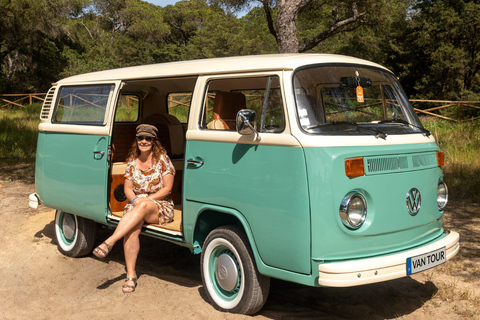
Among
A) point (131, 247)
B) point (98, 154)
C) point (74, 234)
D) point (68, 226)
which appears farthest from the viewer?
point (68, 226)

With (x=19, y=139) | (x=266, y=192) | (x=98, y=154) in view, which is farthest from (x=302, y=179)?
(x=19, y=139)

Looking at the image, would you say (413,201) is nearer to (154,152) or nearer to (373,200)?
(373,200)

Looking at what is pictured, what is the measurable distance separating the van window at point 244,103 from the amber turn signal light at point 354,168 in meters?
0.59

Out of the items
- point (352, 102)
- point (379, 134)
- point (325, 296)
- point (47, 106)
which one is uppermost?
point (47, 106)

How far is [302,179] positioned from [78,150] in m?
3.26

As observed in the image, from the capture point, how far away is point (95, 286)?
19.3ft

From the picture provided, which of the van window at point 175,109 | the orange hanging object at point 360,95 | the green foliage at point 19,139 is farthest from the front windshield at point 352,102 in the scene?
the green foliage at point 19,139

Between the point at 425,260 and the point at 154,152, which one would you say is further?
the point at 154,152

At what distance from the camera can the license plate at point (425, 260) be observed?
432cm

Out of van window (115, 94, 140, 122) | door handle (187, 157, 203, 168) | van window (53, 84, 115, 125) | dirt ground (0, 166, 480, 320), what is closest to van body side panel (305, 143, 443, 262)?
dirt ground (0, 166, 480, 320)

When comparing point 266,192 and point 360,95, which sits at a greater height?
point 360,95

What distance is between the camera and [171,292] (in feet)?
18.2

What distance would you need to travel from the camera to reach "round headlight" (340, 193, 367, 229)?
163 inches

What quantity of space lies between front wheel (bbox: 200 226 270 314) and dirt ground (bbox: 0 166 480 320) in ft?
0.42
